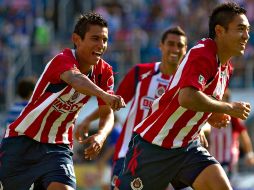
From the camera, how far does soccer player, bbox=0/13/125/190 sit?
799 centimetres

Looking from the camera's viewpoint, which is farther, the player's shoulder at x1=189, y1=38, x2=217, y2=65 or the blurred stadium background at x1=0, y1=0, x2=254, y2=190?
the blurred stadium background at x1=0, y1=0, x2=254, y2=190

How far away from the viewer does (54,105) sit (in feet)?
26.4

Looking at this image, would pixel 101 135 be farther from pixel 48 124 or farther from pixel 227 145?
pixel 227 145

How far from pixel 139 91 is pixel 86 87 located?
2742mm

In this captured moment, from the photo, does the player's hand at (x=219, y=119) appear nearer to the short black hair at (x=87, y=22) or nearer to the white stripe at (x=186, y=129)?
the white stripe at (x=186, y=129)

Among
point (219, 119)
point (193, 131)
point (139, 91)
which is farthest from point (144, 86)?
point (193, 131)

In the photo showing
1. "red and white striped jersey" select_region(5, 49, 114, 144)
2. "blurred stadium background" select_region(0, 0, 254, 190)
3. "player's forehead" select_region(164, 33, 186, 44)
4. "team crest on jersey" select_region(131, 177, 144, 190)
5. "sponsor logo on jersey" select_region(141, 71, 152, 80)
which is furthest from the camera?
"blurred stadium background" select_region(0, 0, 254, 190)

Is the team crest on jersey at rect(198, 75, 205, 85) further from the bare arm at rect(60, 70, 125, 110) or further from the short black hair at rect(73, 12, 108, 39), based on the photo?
the short black hair at rect(73, 12, 108, 39)

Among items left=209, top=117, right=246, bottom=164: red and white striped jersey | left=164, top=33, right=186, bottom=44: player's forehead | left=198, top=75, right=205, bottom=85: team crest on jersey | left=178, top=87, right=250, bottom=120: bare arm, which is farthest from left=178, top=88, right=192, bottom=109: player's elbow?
left=209, top=117, right=246, bottom=164: red and white striped jersey

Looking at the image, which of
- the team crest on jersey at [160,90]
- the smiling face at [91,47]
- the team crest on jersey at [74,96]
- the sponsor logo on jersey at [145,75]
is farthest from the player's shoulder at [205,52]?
the sponsor logo on jersey at [145,75]

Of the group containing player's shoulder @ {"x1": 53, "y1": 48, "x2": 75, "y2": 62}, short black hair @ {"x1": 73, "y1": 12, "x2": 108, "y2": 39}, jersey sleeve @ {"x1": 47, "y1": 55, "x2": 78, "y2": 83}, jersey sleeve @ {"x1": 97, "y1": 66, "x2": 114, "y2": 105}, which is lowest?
jersey sleeve @ {"x1": 97, "y1": 66, "x2": 114, "y2": 105}

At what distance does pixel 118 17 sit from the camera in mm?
22234

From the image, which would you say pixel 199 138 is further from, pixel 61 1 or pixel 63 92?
pixel 61 1

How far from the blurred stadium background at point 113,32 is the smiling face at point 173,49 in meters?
7.51
